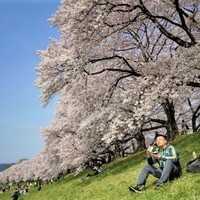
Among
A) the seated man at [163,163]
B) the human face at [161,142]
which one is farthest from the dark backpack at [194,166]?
the human face at [161,142]

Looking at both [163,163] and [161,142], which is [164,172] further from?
[161,142]

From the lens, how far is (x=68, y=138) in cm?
4762

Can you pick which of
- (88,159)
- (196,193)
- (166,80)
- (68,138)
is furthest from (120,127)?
(68,138)

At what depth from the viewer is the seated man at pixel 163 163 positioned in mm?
13023

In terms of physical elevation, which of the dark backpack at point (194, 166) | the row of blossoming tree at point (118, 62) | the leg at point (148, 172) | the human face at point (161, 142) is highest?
the row of blossoming tree at point (118, 62)

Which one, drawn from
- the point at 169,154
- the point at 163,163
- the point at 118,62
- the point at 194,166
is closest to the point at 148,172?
the point at 163,163

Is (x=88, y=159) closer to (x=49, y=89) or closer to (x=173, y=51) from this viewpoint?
(x=173, y=51)

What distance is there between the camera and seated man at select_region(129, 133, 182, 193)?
13023 millimetres

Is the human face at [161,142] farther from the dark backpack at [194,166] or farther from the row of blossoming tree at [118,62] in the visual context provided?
the row of blossoming tree at [118,62]

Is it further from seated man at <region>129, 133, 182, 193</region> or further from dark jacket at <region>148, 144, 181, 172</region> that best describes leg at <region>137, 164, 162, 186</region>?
dark jacket at <region>148, 144, 181, 172</region>

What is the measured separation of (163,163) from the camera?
44.3 feet

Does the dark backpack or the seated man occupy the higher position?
the seated man

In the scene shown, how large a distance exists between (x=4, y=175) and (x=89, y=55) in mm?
171818

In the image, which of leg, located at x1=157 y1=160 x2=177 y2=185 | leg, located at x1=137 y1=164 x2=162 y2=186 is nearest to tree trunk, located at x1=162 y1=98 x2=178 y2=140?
leg, located at x1=137 y1=164 x2=162 y2=186
